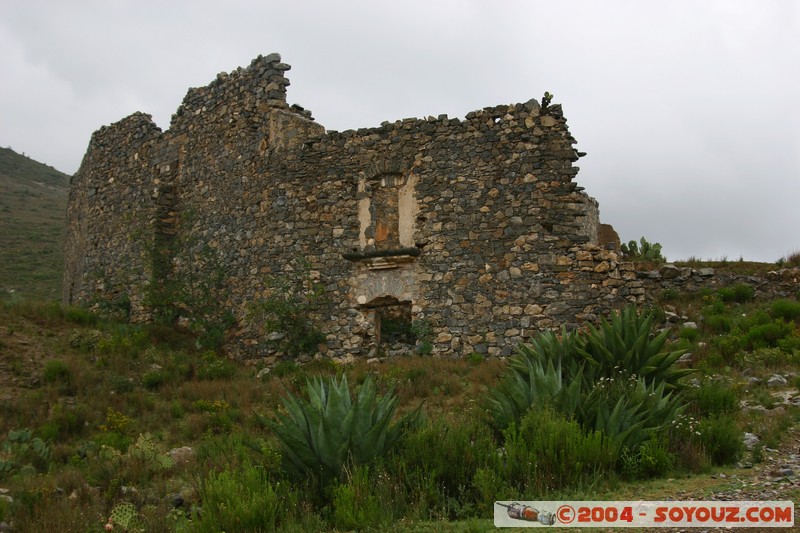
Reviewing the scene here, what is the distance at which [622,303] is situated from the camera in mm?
10711

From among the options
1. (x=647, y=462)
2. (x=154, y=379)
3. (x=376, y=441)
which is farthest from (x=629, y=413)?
(x=154, y=379)

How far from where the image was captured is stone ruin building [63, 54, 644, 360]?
11.2m

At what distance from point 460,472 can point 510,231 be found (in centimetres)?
645

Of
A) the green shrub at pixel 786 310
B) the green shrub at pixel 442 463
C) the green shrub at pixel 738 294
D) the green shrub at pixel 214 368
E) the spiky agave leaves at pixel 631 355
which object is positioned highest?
the green shrub at pixel 738 294

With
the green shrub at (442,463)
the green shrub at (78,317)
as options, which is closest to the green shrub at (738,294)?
the green shrub at (442,463)

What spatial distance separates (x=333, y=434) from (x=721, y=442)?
128 inches

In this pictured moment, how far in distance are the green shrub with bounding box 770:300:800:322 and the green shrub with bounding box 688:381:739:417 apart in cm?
443

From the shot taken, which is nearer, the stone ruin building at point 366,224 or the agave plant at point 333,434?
the agave plant at point 333,434

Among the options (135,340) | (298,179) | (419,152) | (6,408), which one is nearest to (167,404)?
(6,408)

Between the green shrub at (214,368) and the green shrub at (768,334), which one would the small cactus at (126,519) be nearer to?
the green shrub at (214,368)

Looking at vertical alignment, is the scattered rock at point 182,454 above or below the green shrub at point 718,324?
below

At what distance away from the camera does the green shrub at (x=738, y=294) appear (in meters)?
12.5

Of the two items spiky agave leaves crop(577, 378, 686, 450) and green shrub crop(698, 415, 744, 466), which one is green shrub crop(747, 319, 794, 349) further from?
green shrub crop(698, 415, 744, 466)

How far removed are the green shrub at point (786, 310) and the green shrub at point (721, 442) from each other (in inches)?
230
